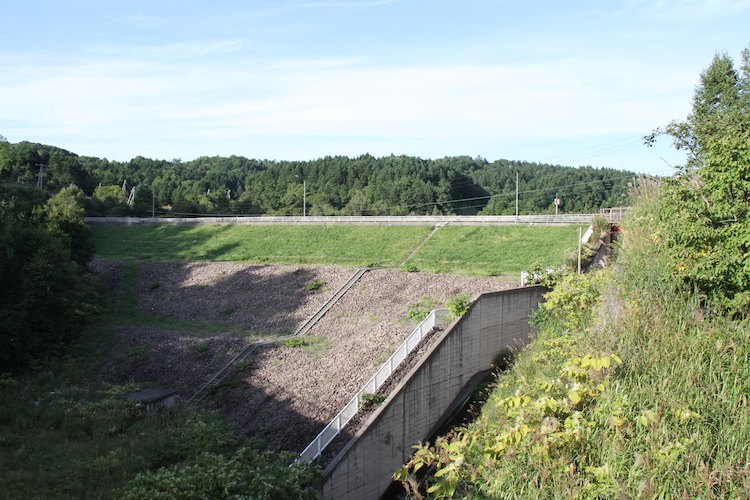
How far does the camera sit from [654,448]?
20.9 ft

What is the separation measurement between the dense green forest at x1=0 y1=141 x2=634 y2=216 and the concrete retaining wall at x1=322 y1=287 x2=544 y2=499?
45.7m

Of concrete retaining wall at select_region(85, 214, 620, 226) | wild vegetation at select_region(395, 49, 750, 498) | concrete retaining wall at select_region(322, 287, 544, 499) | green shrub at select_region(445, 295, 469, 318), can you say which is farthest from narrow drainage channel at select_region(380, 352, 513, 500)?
concrete retaining wall at select_region(85, 214, 620, 226)

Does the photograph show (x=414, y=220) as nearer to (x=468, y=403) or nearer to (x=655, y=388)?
(x=468, y=403)

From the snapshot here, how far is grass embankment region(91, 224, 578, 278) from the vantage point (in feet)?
89.6

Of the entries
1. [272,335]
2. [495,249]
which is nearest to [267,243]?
[272,335]

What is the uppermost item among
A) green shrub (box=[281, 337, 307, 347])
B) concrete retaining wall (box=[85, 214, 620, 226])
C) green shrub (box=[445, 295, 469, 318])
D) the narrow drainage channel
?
concrete retaining wall (box=[85, 214, 620, 226])

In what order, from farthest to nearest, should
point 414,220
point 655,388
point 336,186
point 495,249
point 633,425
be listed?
point 336,186, point 414,220, point 495,249, point 655,388, point 633,425

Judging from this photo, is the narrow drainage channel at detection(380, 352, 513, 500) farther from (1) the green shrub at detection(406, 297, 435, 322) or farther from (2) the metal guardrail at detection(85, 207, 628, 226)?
(2) the metal guardrail at detection(85, 207, 628, 226)

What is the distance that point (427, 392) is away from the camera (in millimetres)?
16594

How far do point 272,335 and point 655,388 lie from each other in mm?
17807

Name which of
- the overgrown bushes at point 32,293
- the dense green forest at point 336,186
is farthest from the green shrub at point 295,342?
the dense green forest at point 336,186

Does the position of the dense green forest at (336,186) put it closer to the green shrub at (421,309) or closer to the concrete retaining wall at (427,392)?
the green shrub at (421,309)

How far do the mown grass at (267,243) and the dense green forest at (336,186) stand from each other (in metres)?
15.5

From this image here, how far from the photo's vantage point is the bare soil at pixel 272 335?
57.0ft
